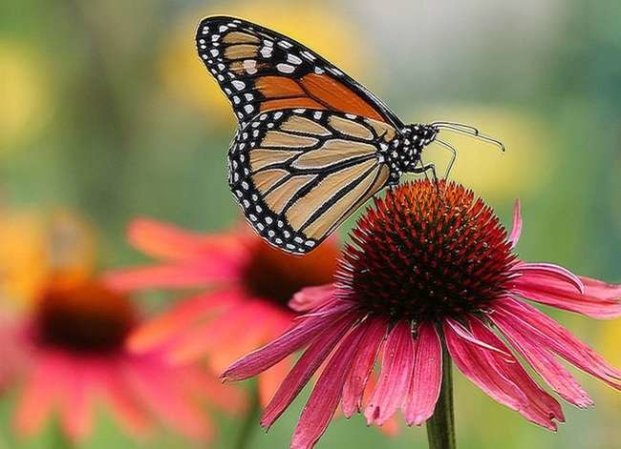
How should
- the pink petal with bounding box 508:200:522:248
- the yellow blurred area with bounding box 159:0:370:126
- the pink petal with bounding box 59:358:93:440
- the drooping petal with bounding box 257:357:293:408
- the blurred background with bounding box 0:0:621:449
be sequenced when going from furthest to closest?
the yellow blurred area with bounding box 159:0:370:126 → the blurred background with bounding box 0:0:621:449 → the pink petal with bounding box 59:358:93:440 → the drooping petal with bounding box 257:357:293:408 → the pink petal with bounding box 508:200:522:248

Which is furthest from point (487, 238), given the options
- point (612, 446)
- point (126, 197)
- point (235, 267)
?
point (126, 197)

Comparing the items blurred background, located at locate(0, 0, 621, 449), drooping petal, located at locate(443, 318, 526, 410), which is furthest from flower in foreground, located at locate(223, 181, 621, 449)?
blurred background, located at locate(0, 0, 621, 449)

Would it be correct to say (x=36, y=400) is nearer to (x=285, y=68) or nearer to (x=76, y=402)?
(x=76, y=402)

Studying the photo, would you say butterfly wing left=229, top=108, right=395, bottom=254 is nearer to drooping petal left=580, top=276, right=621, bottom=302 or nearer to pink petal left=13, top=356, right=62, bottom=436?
drooping petal left=580, top=276, right=621, bottom=302

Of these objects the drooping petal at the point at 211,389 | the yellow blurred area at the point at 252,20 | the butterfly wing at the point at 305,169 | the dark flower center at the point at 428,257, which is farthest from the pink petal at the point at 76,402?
the yellow blurred area at the point at 252,20

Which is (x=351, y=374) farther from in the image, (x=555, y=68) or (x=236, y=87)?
(x=555, y=68)
